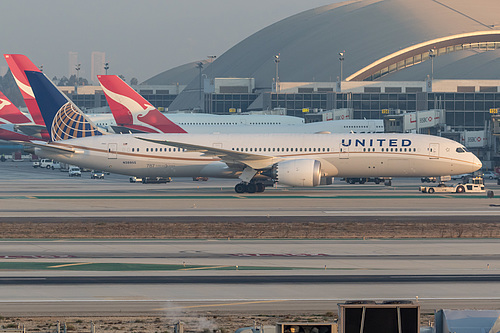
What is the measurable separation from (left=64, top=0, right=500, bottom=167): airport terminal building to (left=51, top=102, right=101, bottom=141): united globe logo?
64.6 metres

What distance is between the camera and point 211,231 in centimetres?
4219

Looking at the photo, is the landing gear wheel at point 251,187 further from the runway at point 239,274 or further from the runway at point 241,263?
the runway at point 239,274

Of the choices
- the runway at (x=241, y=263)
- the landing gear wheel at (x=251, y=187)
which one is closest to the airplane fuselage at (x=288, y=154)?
the landing gear wheel at (x=251, y=187)

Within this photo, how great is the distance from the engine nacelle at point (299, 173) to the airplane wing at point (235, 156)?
7.12ft

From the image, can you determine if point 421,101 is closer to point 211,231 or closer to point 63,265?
point 211,231

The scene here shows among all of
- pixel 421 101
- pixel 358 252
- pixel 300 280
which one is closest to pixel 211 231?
pixel 358 252

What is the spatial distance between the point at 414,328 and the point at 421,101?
120 m

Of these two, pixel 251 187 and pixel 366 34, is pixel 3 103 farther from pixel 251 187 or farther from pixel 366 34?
pixel 251 187

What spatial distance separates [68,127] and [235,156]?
1679cm

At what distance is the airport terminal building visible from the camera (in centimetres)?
13512

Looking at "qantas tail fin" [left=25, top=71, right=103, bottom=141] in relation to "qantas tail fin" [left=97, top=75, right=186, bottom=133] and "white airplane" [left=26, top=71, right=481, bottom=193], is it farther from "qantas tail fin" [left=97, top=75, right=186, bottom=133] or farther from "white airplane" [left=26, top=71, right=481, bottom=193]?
"qantas tail fin" [left=97, top=75, right=186, bottom=133]

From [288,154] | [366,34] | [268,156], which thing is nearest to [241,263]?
[268,156]

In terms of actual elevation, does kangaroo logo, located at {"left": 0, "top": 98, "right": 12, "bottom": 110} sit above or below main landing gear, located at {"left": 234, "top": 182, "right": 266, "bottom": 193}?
above

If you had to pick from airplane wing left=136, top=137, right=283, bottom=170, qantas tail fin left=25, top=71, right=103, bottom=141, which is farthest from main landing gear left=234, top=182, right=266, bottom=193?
qantas tail fin left=25, top=71, right=103, bottom=141
